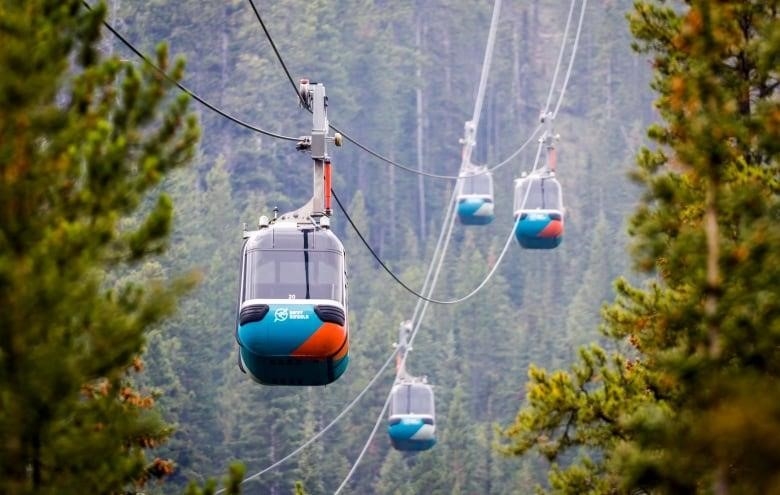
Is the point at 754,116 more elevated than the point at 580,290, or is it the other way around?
the point at 580,290

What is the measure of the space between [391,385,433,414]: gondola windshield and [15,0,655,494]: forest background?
29.0 ft

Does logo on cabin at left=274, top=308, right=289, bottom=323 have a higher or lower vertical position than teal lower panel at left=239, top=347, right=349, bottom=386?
higher

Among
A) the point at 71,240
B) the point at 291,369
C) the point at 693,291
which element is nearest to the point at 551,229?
the point at 291,369

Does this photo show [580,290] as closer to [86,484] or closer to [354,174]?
[354,174]

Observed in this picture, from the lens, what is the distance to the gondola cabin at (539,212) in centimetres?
4212

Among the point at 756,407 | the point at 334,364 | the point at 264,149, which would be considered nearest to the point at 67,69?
the point at 756,407

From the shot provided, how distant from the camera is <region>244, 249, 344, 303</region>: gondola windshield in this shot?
19703 millimetres

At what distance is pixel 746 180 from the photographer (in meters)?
15.5

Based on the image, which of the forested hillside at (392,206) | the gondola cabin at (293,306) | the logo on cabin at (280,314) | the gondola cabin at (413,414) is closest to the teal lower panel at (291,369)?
the gondola cabin at (293,306)

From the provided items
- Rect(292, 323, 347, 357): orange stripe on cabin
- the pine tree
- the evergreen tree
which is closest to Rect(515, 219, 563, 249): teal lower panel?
the evergreen tree

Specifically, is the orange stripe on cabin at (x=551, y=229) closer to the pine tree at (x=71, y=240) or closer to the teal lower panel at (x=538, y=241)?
the teal lower panel at (x=538, y=241)

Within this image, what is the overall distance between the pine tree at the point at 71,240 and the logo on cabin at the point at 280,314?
828 centimetres

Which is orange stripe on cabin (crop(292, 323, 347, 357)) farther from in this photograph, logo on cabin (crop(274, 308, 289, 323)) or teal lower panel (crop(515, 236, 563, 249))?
teal lower panel (crop(515, 236, 563, 249))

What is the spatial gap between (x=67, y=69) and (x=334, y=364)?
9553 mm
